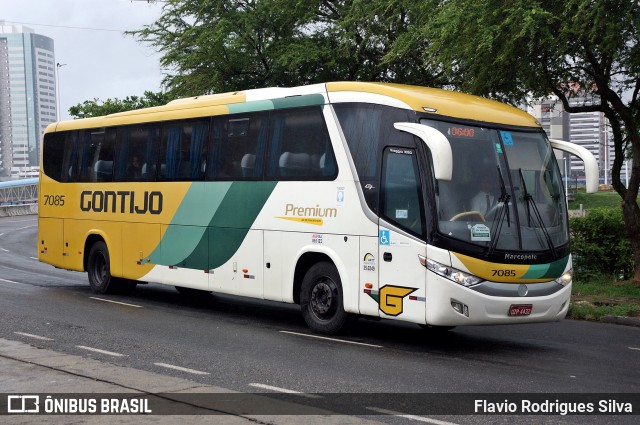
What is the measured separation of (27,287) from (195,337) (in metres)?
8.82

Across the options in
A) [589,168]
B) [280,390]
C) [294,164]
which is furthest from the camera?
[294,164]

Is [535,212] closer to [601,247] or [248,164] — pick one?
[248,164]

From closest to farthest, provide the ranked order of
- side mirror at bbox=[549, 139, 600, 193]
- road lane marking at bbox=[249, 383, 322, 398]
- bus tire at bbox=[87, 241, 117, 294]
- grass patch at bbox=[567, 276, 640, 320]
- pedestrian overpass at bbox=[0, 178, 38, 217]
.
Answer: road lane marking at bbox=[249, 383, 322, 398] → side mirror at bbox=[549, 139, 600, 193] → grass patch at bbox=[567, 276, 640, 320] → bus tire at bbox=[87, 241, 117, 294] → pedestrian overpass at bbox=[0, 178, 38, 217]

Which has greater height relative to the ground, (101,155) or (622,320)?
(101,155)

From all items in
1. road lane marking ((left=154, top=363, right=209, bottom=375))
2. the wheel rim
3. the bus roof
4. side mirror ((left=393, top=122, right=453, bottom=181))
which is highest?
the bus roof

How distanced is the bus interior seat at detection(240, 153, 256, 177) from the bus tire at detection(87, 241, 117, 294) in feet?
16.2

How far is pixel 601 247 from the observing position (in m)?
22.2

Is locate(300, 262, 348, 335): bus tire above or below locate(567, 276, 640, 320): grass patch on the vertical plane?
above

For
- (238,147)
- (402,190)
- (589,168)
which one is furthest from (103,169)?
(589,168)

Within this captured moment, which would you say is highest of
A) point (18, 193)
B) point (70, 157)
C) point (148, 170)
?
point (70, 157)

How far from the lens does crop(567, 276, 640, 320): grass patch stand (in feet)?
54.9

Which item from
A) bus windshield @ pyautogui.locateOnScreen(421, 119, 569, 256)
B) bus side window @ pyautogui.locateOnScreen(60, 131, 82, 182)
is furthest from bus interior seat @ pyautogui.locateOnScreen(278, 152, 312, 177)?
bus side window @ pyautogui.locateOnScreen(60, 131, 82, 182)

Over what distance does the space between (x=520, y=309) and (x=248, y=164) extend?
5.13m

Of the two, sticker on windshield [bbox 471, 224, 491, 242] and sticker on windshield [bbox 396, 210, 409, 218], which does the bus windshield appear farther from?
sticker on windshield [bbox 396, 210, 409, 218]
